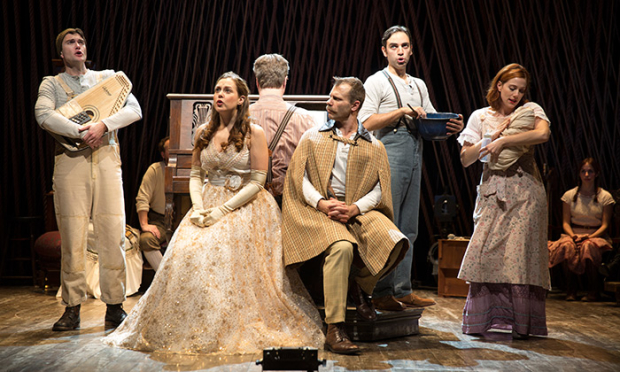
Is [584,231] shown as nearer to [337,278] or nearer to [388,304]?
[388,304]

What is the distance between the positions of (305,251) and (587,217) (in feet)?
12.5

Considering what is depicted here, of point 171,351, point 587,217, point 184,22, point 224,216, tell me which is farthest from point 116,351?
point 587,217

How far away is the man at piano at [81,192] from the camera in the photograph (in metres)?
3.61

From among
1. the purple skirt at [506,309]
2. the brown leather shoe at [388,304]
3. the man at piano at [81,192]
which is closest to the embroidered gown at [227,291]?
the brown leather shoe at [388,304]

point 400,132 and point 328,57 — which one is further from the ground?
point 328,57

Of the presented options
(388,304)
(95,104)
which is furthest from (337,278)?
(95,104)

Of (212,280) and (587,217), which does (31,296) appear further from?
(587,217)

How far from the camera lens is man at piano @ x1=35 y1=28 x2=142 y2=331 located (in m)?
3.61

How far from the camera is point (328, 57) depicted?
247 inches

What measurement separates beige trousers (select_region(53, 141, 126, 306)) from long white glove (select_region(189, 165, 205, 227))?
1.93 ft

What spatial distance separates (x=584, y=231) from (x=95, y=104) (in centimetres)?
452

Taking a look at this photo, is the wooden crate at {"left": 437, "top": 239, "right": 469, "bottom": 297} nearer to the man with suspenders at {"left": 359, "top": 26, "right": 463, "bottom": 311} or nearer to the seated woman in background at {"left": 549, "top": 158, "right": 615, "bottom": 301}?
the seated woman in background at {"left": 549, "top": 158, "right": 615, "bottom": 301}

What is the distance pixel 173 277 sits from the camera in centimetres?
306

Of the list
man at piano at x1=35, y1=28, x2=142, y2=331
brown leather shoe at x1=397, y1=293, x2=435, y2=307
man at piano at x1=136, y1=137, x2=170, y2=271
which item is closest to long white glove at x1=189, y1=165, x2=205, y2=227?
man at piano at x1=35, y1=28, x2=142, y2=331
